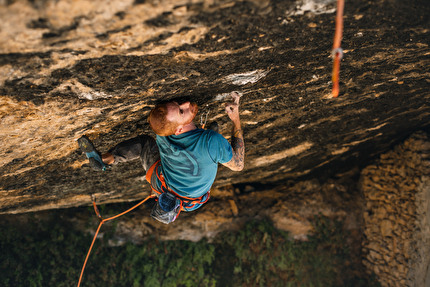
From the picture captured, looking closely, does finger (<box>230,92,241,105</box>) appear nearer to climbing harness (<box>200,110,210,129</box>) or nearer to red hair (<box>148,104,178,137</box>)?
climbing harness (<box>200,110,210,129</box>)

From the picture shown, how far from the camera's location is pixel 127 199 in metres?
5.03

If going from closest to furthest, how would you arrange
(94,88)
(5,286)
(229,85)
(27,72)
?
(27,72), (94,88), (229,85), (5,286)

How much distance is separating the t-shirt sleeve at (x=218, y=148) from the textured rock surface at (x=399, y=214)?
143 inches

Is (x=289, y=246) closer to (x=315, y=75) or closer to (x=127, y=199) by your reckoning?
(x=127, y=199)

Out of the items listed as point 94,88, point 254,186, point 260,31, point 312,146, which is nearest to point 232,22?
point 260,31

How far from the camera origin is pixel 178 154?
252cm

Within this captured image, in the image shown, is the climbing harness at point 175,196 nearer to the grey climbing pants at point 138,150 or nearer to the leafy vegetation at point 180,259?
the grey climbing pants at point 138,150

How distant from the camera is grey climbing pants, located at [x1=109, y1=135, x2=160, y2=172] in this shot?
2.75m

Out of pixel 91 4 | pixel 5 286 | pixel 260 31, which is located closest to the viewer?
pixel 91 4

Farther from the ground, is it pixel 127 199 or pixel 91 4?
pixel 91 4

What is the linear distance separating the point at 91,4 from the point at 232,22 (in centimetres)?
67

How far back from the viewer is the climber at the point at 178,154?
2348 millimetres

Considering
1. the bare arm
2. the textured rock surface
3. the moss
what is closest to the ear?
the bare arm

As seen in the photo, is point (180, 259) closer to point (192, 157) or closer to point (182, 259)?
point (182, 259)
